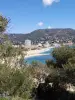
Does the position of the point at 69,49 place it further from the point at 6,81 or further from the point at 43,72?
the point at 6,81

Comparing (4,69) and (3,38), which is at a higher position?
(3,38)

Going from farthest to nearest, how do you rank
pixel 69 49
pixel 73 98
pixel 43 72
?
pixel 69 49 → pixel 43 72 → pixel 73 98

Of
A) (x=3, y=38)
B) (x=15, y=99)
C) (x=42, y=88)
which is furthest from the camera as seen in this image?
(x=42, y=88)

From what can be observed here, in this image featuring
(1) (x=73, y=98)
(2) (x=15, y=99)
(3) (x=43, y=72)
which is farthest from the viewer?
(3) (x=43, y=72)

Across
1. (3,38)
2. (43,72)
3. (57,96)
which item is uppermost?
(3,38)

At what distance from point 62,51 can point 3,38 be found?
654 inches

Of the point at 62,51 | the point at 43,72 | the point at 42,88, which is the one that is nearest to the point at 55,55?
the point at 62,51

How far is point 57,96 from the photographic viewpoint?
24031 mm

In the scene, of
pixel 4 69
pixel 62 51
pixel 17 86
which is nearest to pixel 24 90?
pixel 17 86

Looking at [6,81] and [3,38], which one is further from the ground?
[3,38]

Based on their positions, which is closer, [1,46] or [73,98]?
[1,46]

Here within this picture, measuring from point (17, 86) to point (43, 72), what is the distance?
12.4m

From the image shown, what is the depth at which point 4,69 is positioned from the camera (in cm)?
1504

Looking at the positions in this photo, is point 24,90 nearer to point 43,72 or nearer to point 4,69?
point 4,69
